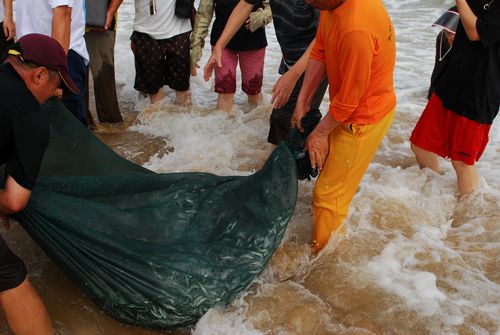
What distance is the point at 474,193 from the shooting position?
11.3 feet

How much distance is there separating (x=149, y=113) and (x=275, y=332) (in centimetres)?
319

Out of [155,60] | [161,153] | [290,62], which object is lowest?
[161,153]

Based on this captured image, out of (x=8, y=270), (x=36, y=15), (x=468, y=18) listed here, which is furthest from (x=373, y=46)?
(x=36, y=15)

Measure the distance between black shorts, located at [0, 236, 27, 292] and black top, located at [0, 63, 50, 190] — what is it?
0.96ft

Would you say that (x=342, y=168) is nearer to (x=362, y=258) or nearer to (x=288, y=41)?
(x=362, y=258)

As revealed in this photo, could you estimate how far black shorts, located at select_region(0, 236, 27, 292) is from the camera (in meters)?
1.94

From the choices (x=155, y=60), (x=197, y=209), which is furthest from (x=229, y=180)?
(x=155, y=60)

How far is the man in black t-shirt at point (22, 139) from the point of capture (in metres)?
1.89

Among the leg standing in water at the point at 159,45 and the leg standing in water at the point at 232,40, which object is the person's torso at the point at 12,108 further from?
the leg standing in water at the point at 159,45

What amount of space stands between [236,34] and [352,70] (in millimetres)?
2322

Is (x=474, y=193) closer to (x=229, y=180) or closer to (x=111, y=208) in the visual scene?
(x=229, y=180)

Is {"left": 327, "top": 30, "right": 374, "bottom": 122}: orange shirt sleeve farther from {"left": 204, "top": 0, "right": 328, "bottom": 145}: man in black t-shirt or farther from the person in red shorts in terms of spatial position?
the person in red shorts

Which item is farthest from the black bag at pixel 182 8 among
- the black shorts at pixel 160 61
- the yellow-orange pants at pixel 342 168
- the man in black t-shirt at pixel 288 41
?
the yellow-orange pants at pixel 342 168

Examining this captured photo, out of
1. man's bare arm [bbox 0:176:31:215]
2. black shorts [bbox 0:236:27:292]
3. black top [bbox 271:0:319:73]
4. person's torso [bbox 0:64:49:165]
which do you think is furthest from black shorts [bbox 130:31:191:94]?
black shorts [bbox 0:236:27:292]
